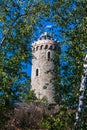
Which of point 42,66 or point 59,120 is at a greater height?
point 42,66

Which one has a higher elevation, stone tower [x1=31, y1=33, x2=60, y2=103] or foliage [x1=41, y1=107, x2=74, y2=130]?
stone tower [x1=31, y1=33, x2=60, y2=103]

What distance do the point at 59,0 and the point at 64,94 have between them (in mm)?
7127

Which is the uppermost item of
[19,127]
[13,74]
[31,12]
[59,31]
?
[31,12]

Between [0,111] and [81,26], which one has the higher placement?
[81,26]

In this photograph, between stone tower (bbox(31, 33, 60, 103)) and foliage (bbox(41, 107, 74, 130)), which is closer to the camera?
foliage (bbox(41, 107, 74, 130))

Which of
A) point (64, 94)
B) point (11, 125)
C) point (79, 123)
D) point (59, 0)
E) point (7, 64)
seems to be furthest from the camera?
point (11, 125)

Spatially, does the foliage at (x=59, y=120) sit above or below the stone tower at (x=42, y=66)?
below

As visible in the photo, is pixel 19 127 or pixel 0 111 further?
pixel 19 127

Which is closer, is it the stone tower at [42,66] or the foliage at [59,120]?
the foliage at [59,120]

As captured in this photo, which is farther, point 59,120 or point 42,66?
point 42,66

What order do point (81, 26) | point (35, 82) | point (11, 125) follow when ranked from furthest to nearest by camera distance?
point (35, 82) < point (11, 125) < point (81, 26)

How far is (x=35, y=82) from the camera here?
262 ft

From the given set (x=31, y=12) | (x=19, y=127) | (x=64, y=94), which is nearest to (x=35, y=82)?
(x=19, y=127)

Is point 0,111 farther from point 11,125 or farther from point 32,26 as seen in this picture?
point 11,125
